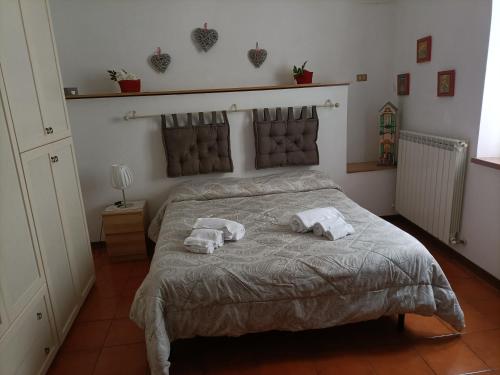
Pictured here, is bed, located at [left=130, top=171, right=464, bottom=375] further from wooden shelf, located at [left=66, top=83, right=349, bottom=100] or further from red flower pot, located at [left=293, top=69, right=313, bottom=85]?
red flower pot, located at [left=293, top=69, right=313, bottom=85]

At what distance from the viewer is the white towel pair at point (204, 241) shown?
201cm

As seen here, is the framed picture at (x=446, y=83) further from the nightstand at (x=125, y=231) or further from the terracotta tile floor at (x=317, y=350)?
the nightstand at (x=125, y=231)

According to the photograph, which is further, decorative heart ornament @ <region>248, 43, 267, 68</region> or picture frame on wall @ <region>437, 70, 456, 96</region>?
decorative heart ornament @ <region>248, 43, 267, 68</region>

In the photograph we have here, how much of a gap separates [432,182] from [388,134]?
817 millimetres

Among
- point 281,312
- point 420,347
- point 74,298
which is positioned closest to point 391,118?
point 420,347

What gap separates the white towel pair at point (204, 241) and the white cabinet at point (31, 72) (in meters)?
0.99

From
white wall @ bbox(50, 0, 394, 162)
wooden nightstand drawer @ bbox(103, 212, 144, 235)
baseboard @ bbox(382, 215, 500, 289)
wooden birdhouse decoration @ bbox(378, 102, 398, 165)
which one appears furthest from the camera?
wooden birdhouse decoration @ bbox(378, 102, 398, 165)

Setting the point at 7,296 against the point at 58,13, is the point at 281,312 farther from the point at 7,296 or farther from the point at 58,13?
the point at 58,13

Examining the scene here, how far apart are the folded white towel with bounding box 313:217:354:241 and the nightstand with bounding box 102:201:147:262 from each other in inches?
63.5

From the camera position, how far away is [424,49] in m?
3.14

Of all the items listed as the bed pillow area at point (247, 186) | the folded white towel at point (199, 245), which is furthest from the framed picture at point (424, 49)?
the folded white towel at point (199, 245)

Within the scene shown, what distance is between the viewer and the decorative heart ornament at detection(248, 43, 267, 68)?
3.55m

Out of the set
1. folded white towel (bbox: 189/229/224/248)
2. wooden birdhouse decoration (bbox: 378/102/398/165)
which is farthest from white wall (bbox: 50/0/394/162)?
folded white towel (bbox: 189/229/224/248)

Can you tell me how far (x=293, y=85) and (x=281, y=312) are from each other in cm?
227
